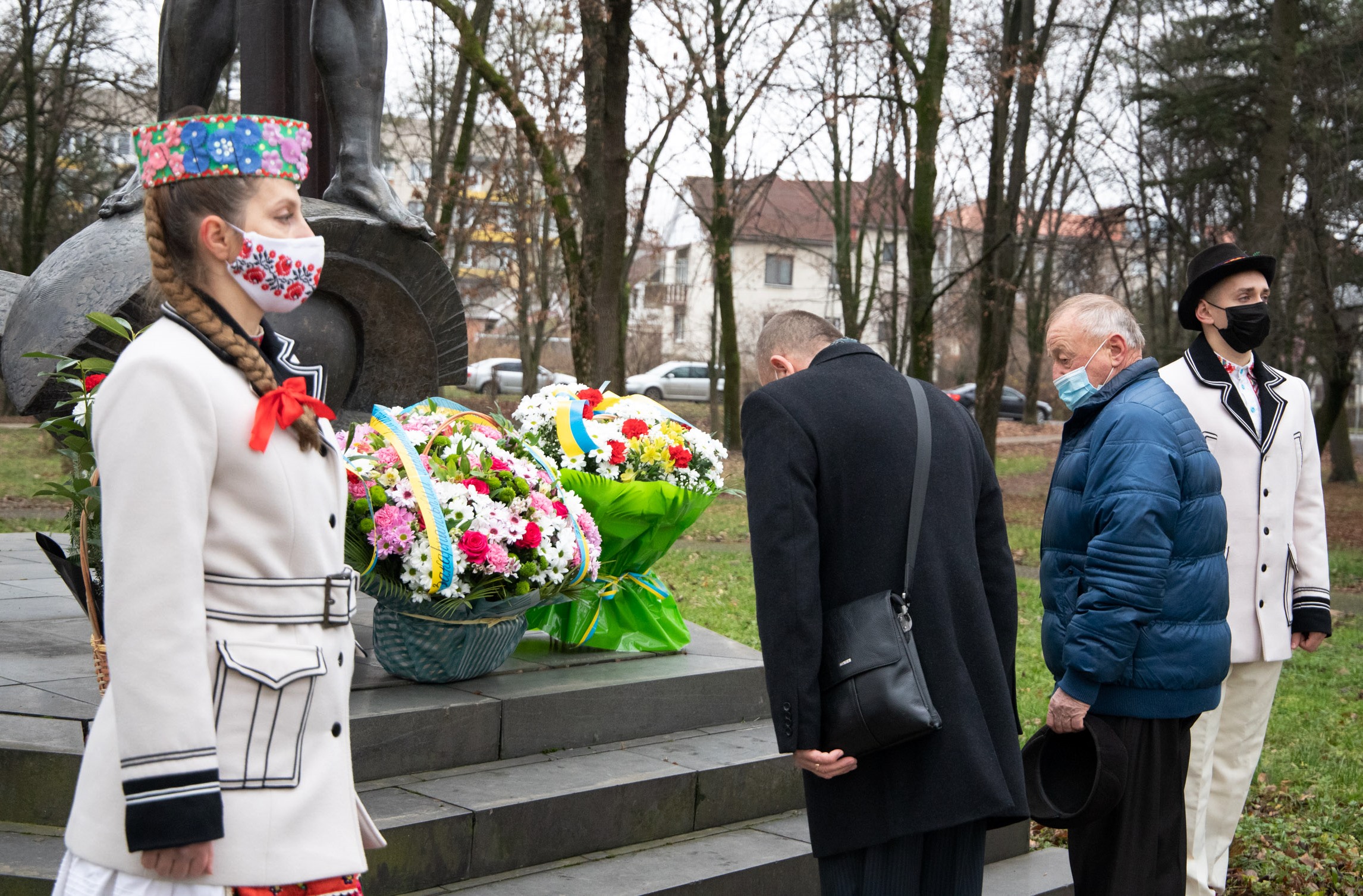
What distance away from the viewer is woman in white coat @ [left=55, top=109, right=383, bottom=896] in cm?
180

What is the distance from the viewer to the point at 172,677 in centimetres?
180

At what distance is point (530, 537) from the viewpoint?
4137mm

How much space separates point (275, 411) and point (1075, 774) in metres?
2.60

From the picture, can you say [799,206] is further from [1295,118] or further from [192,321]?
[192,321]

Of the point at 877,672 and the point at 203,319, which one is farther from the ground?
the point at 203,319

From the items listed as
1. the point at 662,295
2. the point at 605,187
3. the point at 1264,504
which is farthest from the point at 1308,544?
the point at 662,295

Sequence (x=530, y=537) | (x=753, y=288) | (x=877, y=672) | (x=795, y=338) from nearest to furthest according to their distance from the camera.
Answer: (x=877, y=672), (x=795, y=338), (x=530, y=537), (x=753, y=288)

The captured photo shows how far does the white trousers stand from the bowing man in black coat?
1412 millimetres

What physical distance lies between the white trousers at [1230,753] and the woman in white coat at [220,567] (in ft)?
9.72

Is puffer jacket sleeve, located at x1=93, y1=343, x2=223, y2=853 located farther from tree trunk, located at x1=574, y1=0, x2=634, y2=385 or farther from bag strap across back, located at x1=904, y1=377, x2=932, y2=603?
tree trunk, located at x1=574, y1=0, x2=634, y2=385

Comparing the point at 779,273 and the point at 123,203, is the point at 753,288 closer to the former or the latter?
the point at 779,273

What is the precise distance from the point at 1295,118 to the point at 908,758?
16.0 m

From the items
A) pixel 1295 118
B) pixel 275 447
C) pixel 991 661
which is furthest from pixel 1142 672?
pixel 1295 118

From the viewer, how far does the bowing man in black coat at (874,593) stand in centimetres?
277
